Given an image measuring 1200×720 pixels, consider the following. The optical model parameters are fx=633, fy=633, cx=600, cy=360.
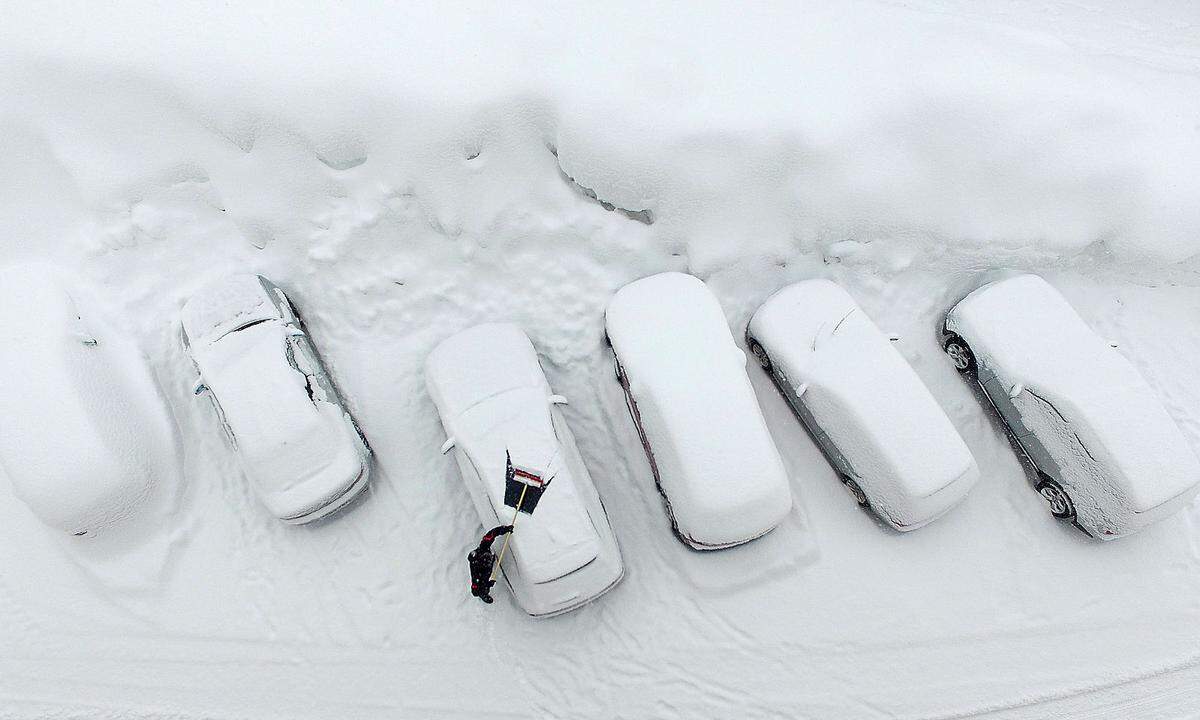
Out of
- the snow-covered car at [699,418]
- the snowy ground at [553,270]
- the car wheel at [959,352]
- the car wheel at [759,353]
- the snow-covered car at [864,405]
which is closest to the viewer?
the snow-covered car at [699,418]

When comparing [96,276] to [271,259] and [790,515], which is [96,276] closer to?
[271,259]

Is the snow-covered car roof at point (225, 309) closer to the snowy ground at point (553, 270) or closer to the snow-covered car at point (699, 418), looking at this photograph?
the snowy ground at point (553, 270)

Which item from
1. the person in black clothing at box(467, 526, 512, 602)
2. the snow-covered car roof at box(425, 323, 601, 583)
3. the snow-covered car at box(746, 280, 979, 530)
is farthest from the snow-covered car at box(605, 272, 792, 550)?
the person in black clothing at box(467, 526, 512, 602)

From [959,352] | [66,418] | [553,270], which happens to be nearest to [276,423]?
Result: [66,418]

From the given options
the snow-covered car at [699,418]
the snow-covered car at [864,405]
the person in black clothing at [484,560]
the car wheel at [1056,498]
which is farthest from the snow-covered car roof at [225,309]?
the car wheel at [1056,498]

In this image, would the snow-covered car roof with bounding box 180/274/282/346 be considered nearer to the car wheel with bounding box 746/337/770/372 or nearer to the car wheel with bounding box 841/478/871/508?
the car wheel with bounding box 746/337/770/372

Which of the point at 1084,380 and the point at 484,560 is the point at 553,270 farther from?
the point at 1084,380
